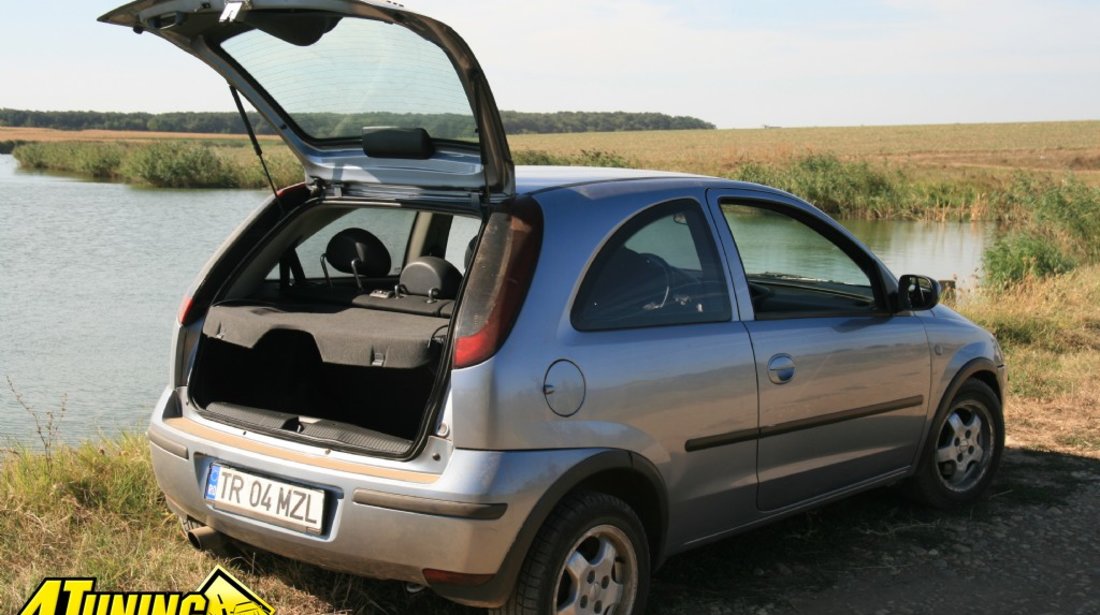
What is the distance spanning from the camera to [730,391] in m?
3.75

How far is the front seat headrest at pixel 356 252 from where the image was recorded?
410cm

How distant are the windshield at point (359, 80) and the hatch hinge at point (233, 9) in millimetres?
324

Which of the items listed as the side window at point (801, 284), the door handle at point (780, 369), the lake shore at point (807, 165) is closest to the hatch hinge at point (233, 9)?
the lake shore at point (807, 165)

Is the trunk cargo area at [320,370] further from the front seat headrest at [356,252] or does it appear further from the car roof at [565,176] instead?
the car roof at [565,176]

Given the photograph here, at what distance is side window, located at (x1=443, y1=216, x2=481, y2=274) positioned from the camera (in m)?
4.32

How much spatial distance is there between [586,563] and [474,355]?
2.45ft

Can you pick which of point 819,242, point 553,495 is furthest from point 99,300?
point 553,495

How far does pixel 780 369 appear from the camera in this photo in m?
3.97

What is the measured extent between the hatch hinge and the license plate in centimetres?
134

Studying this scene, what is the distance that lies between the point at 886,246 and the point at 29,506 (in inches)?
836

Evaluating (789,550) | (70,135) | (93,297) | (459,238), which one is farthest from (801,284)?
(70,135)

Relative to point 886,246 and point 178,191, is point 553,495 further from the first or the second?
point 178,191

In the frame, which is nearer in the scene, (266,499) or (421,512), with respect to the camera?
(421,512)

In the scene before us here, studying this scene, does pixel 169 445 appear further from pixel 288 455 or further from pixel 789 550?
pixel 789 550
